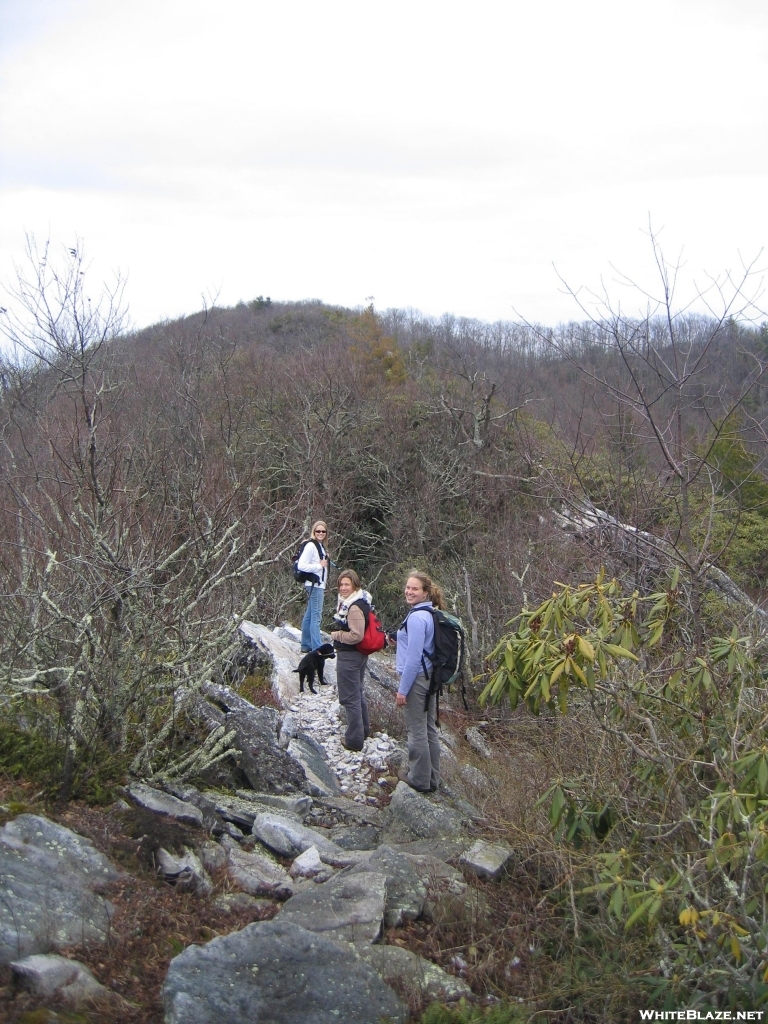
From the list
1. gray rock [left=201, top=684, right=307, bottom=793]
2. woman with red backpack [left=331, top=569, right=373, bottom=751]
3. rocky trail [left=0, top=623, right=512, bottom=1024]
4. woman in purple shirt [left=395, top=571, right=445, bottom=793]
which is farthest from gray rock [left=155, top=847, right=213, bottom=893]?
woman with red backpack [left=331, top=569, right=373, bottom=751]

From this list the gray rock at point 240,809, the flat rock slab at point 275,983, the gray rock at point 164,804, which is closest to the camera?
the flat rock slab at point 275,983

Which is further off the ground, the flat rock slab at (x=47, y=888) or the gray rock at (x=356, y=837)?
the flat rock slab at (x=47, y=888)

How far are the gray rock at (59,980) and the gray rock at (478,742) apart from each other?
6345 mm

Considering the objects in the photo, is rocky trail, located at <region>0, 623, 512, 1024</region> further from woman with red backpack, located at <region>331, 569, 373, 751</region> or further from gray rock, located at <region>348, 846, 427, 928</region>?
woman with red backpack, located at <region>331, 569, 373, 751</region>

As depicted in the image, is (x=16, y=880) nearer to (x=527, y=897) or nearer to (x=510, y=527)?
(x=527, y=897)

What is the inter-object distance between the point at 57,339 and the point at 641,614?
6310mm

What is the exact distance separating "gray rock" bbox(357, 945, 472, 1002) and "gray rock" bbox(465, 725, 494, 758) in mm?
5464

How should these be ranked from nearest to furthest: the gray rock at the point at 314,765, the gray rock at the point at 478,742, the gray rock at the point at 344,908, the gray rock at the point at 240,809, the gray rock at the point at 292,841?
the gray rock at the point at 344,908
the gray rock at the point at 292,841
the gray rock at the point at 240,809
the gray rock at the point at 314,765
the gray rock at the point at 478,742

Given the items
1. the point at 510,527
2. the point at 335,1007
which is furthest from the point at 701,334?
the point at 510,527

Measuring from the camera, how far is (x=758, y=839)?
2.95 m

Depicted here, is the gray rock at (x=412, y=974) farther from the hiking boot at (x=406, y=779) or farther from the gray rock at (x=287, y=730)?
the gray rock at (x=287, y=730)

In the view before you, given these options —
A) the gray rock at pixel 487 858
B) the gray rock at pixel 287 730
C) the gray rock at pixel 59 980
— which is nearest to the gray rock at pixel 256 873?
the gray rock at pixel 487 858

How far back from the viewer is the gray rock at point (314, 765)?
6824mm

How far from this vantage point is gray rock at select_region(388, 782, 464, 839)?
557 cm
